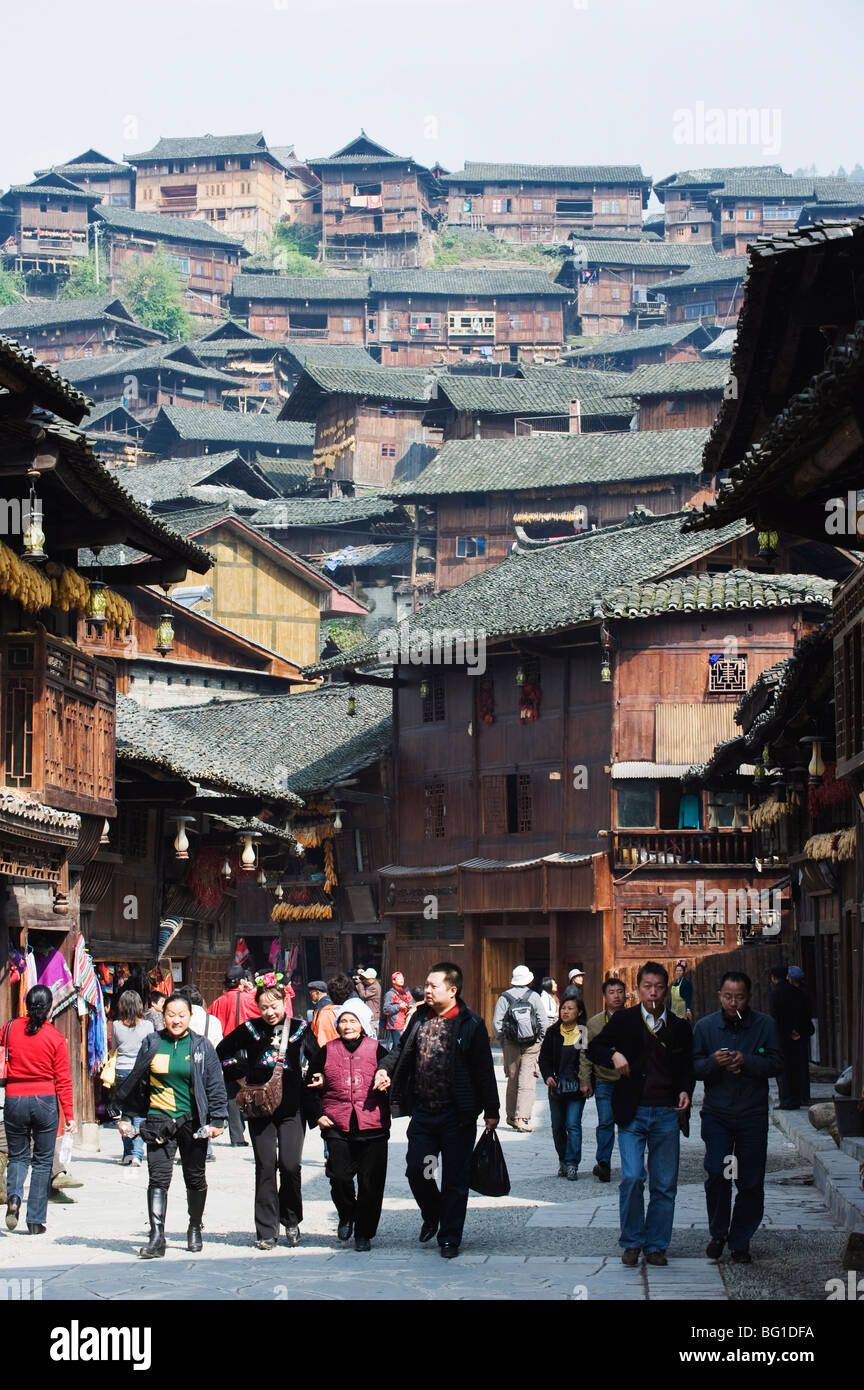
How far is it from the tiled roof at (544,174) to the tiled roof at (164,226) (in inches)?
→ 543

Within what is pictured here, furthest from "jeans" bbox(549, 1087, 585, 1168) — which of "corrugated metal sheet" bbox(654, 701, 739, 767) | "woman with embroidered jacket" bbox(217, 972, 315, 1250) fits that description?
"corrugated metal sheet" bbox(654, 701, 739, 767)

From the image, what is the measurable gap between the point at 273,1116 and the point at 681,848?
24.3 m

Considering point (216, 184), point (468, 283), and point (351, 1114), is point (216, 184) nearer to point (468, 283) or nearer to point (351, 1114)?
point (468, 283)

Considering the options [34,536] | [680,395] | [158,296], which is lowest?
[34,536]

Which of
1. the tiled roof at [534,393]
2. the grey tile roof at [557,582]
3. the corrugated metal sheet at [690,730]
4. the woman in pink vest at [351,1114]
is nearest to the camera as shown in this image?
the woman in pink vest at [351,1114]

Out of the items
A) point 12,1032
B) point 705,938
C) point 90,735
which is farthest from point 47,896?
point 705,938

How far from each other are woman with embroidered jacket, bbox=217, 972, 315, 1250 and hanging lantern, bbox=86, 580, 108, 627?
808 centimetres

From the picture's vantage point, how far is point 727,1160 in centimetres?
1188

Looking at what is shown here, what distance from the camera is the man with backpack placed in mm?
20234

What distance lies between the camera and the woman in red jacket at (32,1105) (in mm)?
13328

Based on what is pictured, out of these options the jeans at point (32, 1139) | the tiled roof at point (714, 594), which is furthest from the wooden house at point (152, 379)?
the jeans at point (32, 1139)

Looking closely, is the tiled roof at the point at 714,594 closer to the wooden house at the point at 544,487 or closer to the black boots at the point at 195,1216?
the wooden house at the point at 544,487

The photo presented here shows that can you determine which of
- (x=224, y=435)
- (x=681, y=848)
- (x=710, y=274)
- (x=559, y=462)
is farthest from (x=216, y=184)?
(x=681, y=848)
